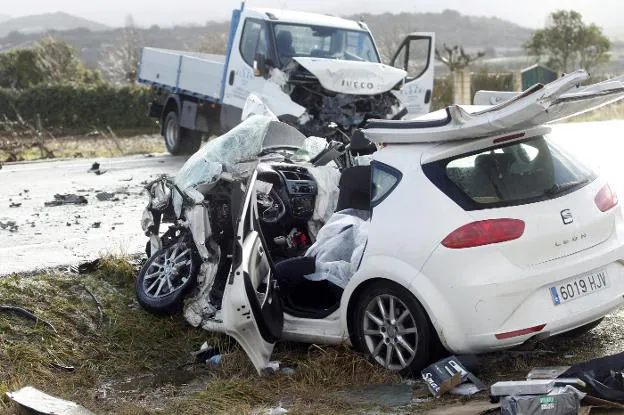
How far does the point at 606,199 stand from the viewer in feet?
20.1

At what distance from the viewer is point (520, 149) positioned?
5.99 m

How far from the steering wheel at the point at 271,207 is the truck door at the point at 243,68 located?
25.7ft

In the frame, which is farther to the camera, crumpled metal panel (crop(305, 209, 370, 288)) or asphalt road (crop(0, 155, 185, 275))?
asphalt road (crop(0, 155, 185, 275))

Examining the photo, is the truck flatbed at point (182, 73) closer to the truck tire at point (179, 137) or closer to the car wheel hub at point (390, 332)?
the truck tire at point (179, 137)

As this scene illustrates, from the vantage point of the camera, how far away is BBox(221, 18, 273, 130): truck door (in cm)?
1538

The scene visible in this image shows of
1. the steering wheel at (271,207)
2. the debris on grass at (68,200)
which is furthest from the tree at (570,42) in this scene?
the steering wheel at (271,207)

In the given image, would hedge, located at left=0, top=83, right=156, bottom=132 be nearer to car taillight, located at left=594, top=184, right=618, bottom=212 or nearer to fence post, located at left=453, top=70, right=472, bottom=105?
fence post, located at left=453, top=70, right=472, bottom=105

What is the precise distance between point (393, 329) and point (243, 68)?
1061cm

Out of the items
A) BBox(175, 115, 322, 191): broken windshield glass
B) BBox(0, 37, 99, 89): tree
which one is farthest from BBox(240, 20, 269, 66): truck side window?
BBox(0, 37, 99, 89): tree

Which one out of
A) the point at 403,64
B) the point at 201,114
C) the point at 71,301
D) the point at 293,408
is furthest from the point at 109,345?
the point at 201,114

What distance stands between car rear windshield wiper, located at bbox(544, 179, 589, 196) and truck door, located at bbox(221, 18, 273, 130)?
31.3 ft

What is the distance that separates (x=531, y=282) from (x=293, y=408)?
155 cm

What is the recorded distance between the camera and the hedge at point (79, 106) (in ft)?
121

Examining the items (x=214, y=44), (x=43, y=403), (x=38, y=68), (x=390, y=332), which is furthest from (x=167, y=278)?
(x=214, y=44)
